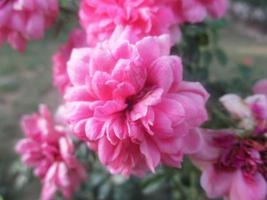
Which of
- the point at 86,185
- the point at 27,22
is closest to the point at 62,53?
the point at 27,22

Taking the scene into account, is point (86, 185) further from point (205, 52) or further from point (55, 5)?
point (55, 5)

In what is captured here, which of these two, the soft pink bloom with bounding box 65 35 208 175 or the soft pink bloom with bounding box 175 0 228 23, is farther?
the soft pink bloom with bounding box 175 0 228 23

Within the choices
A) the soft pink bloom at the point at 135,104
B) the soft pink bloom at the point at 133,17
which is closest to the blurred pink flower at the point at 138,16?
the soft pink bloom at the point at 133,17

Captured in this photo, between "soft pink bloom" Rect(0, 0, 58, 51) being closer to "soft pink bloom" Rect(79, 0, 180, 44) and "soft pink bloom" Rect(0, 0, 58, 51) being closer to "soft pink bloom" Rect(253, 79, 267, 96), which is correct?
"soft pink bloom" Rect(79, 0, 180, 44)

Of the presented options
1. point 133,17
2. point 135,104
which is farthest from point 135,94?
point 133,17

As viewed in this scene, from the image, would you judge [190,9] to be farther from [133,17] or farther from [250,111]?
[250,111]

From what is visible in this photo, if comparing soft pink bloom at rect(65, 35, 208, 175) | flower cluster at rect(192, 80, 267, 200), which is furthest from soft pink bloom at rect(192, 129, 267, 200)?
soft pink bloom at rect(65, 35, 208, 175)
